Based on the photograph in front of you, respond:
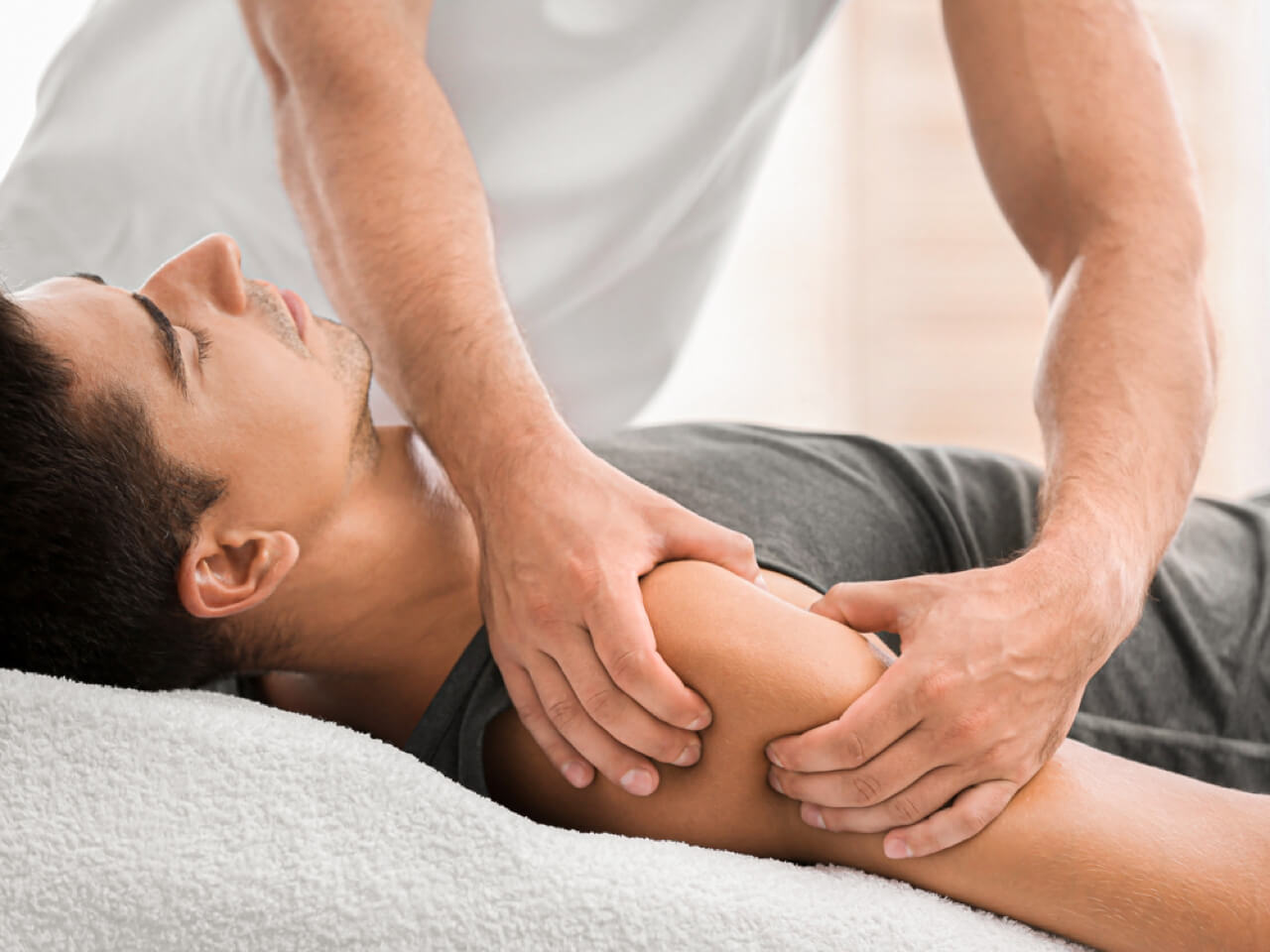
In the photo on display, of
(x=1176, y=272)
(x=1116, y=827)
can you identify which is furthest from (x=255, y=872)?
(x=1176, y=272)

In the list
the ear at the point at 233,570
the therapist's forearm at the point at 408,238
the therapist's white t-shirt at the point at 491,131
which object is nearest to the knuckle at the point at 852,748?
the therapist's forearm at the point at 408,238

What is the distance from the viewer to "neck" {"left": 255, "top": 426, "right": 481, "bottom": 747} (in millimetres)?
953

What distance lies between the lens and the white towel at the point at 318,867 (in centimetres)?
64

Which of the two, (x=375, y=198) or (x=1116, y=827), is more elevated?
(x=375, y=198)

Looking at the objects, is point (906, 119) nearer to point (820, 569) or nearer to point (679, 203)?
point (679, 203)

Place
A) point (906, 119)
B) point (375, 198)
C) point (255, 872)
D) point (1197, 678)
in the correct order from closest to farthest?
point (255, 872)
point (375, 198)
point (1197, 678)
point (906, 119)

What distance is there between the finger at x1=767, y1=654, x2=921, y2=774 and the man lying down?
14 millimetres

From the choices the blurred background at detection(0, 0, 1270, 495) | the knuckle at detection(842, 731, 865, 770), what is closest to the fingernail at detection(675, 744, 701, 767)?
the knuckle at detection(842, 731, 865, 770)

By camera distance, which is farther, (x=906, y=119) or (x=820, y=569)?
(x=906, y=119)

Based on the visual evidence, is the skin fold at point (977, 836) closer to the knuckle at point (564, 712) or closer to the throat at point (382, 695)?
the knuckle at point (564, 712)

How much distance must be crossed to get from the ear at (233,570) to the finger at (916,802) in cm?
48

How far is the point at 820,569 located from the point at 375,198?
0.55 m

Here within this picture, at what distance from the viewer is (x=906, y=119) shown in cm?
296

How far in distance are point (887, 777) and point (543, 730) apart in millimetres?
259
